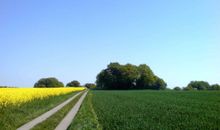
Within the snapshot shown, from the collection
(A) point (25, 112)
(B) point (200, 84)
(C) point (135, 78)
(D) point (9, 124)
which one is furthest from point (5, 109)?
(B) point (200, 84)

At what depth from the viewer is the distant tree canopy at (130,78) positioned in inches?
5340

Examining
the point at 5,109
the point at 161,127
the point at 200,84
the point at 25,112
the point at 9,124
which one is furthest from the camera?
the point at 200,84

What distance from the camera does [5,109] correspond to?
Answer: 75.8ft

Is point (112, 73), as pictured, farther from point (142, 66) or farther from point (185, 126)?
point (185, 126)

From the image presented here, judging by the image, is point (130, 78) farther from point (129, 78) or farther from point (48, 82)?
point (48, 82)

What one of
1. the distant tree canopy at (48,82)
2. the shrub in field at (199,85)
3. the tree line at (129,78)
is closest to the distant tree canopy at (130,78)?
the tree line at (129,78)

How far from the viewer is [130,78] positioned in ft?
444

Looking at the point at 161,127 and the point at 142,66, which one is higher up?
the point at 142,66

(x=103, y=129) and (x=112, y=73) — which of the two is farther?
(x=112, y=73)

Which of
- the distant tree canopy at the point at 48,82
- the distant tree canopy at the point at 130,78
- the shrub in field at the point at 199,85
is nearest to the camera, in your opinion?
the distant tree canopy at the point at 130,78

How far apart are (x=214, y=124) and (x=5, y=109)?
47.6ft

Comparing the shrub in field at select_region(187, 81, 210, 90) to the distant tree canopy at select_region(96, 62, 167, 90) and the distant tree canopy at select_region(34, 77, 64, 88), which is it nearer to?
the distant tree canopy at select_region(96, 62, 167, 90)

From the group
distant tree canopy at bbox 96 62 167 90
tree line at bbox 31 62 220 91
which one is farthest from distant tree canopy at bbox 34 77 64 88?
distant tree canopy at bbox 96 62 167 90

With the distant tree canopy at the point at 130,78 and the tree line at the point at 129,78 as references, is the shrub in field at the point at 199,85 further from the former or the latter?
the distant tree canopy at the point at 130,78
